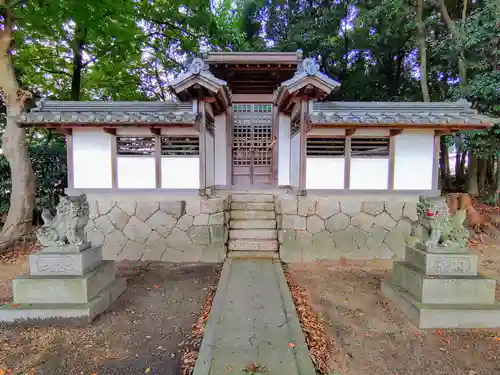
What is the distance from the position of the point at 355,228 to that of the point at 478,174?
1017 cm

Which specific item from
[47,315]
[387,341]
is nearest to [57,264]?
[47,315]

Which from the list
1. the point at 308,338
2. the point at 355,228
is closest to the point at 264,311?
the point at 308,338

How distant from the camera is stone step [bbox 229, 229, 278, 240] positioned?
6.45 m

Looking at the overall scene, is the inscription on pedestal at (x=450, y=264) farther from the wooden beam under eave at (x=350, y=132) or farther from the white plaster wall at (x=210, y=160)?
the white plaster wall at (x=210, y=160)

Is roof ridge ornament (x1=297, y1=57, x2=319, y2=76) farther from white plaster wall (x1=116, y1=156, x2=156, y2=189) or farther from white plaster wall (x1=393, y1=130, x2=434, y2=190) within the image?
white plaster wall (x1=116, y1=156, x2=156, y2=189)

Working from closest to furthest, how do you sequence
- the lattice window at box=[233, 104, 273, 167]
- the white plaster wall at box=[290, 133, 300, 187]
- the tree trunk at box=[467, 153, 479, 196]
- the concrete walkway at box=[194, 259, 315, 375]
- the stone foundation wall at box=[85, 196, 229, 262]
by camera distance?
the concrete walkway at box=[194, 259, 315, 375] < the stone foundation wall at box=[85, 196, 229, 262] < the white plaster wall at box=[290, 133, 300, 187] < the lattice window at box=[233, 104, 273, 167] < the tree trunk at box=[467, 153, 479, 196]

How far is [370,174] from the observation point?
683 cm

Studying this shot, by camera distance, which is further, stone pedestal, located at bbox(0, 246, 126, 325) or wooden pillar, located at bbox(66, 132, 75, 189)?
wooden pillar, located at bbox(66, 132, 75, 189)

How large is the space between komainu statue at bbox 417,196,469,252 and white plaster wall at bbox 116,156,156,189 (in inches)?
235

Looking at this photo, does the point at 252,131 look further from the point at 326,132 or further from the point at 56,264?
the point at 56,264

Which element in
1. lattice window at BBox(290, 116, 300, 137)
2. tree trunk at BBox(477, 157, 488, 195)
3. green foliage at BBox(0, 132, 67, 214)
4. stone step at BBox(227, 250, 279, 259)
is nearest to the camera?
stone step at BBox(227, 250, 279, 259)

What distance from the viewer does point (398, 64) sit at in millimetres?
13391

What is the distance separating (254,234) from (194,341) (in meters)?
3.46

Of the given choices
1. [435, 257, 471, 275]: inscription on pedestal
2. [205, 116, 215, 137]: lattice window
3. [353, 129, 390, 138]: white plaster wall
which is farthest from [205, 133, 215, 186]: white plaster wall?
[435, 257, 471, 275]: inscription on pedestal
